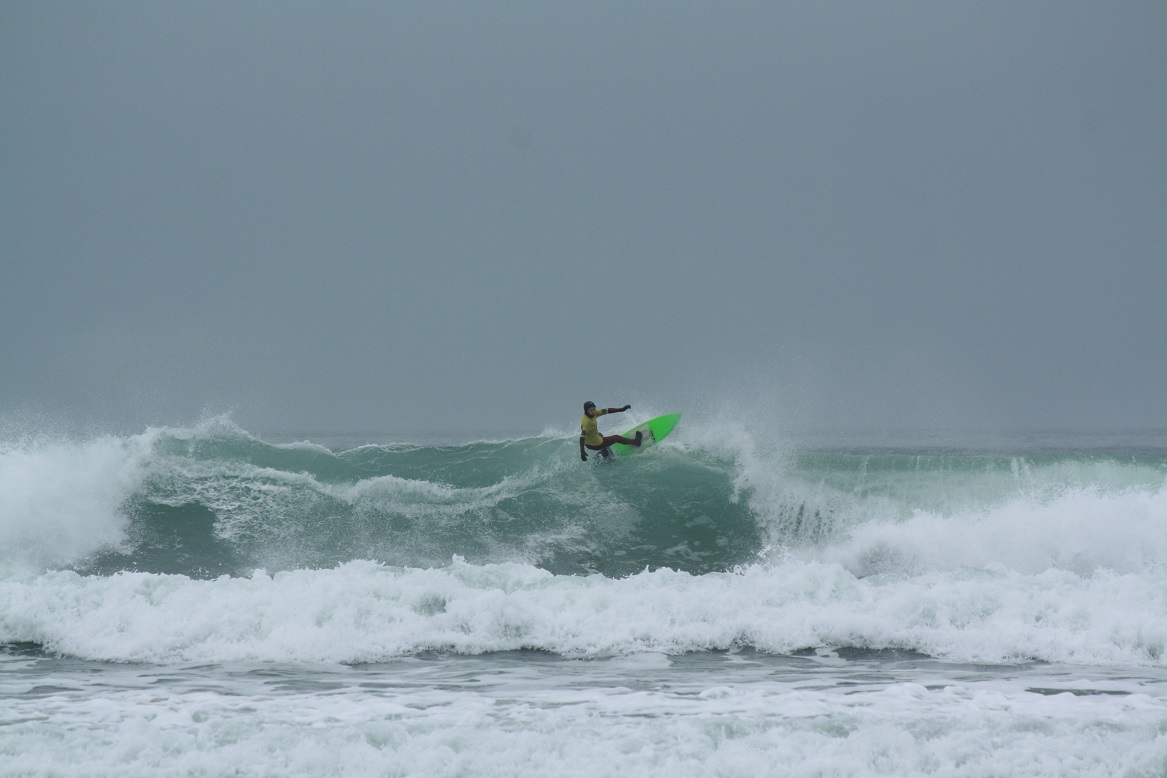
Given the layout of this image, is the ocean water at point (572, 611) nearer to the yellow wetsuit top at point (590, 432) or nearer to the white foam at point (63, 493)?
the white foam at point (63, 493)

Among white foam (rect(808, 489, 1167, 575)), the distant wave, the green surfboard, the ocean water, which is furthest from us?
the green surfboard

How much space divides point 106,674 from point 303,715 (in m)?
2.33

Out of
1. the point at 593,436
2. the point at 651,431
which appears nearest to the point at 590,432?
the point at 593,436

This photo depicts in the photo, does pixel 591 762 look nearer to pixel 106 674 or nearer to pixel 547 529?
pixel 106 674

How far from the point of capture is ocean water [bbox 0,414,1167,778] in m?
5.43

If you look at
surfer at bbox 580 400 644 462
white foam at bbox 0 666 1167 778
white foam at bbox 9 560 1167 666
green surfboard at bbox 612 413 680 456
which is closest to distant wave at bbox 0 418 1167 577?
green surfboard at bbox 612 413 680 456

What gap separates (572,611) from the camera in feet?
28.0

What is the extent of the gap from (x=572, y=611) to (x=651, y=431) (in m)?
6.65

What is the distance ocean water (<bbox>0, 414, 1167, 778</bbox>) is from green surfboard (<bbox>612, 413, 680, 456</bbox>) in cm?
20

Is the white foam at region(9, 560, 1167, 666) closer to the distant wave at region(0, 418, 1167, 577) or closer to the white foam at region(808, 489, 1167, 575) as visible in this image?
the white foam at region(808, 489, 1167, 575)

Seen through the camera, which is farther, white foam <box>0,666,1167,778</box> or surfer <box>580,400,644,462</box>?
surfer <box>580,400,644,462</box>

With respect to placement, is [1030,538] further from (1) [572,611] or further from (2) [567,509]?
(1) [572,611]

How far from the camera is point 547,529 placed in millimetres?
12352

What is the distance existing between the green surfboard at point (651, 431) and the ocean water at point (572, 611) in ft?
0.65
